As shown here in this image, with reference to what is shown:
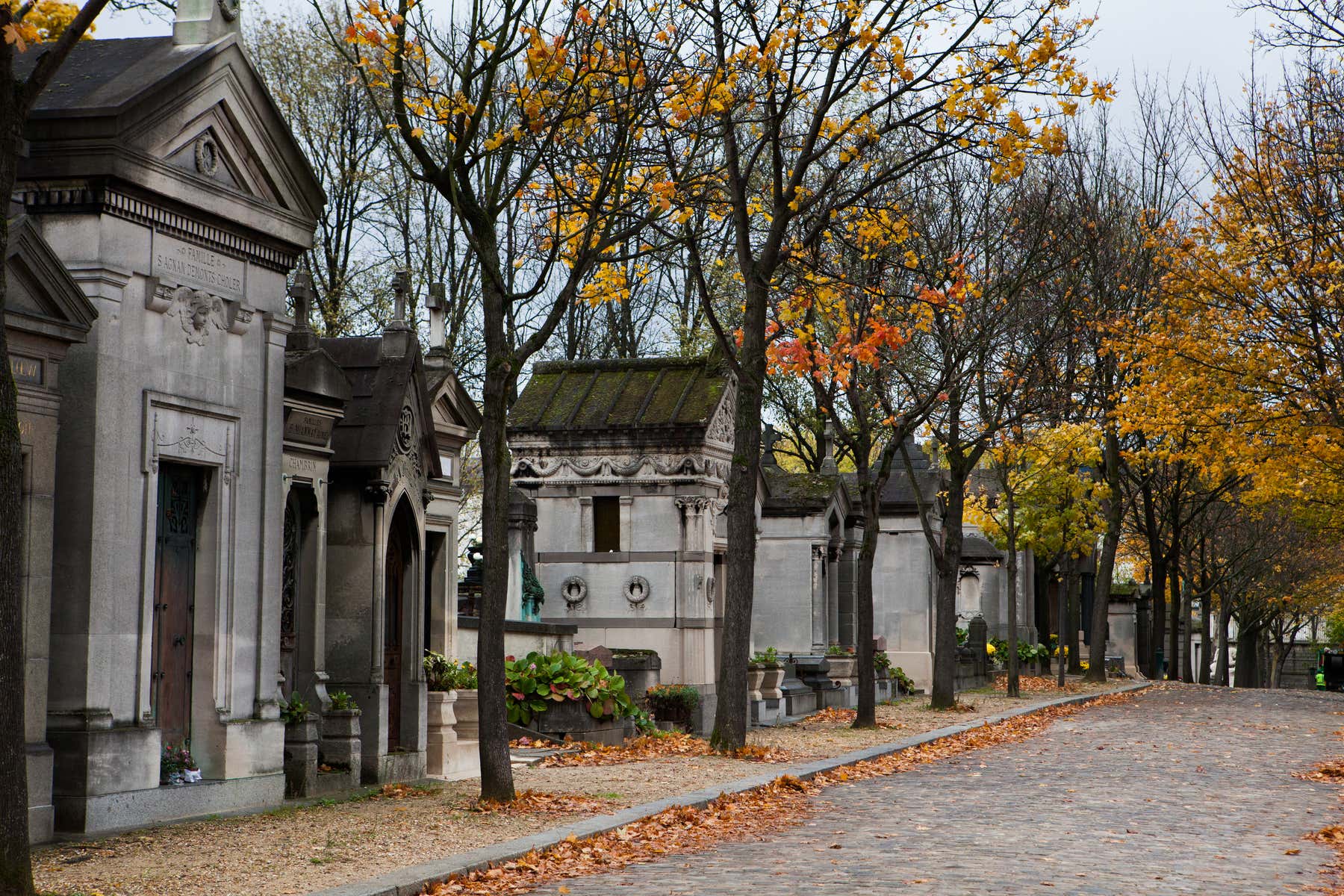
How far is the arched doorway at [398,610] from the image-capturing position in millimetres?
13789

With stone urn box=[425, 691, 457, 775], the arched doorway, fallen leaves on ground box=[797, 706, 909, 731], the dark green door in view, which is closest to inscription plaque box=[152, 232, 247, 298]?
the dark green door

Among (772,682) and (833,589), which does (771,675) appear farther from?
(833,589)

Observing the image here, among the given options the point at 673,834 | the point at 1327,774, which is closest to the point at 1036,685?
the point at 1327,774

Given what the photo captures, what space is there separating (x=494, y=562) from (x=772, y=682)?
40.6ft

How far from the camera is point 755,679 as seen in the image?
74.7ft

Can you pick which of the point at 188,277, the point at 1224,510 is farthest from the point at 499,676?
the point at 1224,510

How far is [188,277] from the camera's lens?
1104 cm

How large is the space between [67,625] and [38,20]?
13.1ft

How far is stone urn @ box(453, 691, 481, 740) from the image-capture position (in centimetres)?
1458

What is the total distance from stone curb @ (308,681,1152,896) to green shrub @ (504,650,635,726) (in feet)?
9.61

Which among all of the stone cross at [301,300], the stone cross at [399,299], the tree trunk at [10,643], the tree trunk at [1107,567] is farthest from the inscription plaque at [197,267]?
the tree trunk at [1107,567]

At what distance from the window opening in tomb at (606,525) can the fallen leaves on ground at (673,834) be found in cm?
713

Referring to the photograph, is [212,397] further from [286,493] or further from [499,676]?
[499,676]

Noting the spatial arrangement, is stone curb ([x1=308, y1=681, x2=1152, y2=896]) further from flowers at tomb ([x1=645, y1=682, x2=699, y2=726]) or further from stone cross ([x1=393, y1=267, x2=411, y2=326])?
stone cross ([x1=393, y1=267, x2=411, y2=326])
